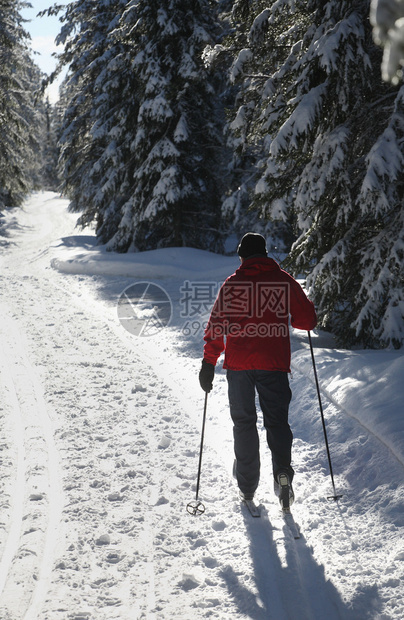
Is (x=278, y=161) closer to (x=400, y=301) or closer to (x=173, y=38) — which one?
(x=400, y=301)

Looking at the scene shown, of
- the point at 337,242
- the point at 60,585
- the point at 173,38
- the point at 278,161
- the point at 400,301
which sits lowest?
the point at 60,585

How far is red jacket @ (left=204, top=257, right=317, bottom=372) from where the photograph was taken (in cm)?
411

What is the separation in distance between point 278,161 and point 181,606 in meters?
6.12

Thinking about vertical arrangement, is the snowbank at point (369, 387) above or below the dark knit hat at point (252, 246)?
below

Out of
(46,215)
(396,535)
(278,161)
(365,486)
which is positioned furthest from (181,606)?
(46,215)

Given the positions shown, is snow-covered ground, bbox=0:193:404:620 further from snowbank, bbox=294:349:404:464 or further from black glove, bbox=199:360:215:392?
black glove, bbox=199:360:215:392

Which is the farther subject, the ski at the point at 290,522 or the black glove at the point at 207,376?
the black glove at the point at 207,376

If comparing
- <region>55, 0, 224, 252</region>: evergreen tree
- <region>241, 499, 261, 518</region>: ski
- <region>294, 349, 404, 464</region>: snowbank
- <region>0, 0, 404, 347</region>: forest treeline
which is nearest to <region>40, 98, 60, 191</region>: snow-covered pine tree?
<region>55, 0, 224, 252</region>: evergreen tree

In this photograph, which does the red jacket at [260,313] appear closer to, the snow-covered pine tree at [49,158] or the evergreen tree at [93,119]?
the evergreen tree at [93,119]

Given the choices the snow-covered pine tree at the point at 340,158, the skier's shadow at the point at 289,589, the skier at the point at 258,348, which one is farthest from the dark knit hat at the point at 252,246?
the snow-covered pine tree at the point at 340,158

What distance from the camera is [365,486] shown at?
4340 millimetres

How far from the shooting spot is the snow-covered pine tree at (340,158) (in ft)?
20.3

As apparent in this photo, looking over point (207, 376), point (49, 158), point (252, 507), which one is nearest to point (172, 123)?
point (207, 376)

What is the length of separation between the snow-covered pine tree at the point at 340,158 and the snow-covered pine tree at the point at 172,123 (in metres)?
8.70
